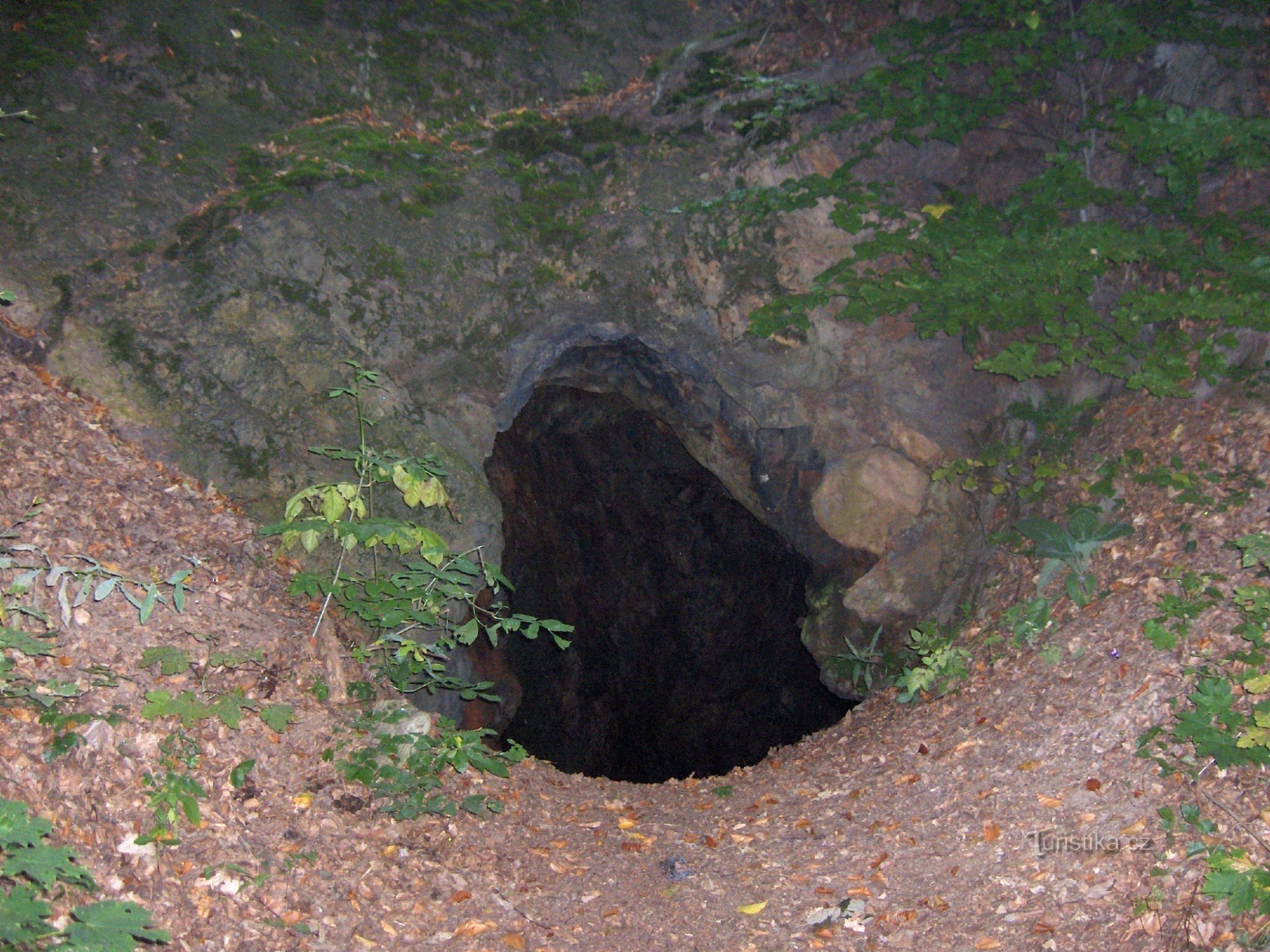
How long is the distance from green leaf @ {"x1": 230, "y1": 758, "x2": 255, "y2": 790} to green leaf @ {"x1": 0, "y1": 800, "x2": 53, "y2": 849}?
1104mm

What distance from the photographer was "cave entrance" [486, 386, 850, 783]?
897cm

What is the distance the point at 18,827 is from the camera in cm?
199

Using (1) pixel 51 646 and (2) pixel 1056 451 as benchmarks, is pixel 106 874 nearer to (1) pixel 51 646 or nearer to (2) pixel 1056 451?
(1) pixel 51 646

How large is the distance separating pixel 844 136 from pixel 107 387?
19.4 feet

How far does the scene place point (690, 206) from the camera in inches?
259

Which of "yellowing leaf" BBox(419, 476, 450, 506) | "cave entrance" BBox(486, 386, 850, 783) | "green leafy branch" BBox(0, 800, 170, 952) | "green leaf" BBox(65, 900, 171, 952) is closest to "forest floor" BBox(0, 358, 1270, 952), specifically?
"green leafy branch" BBox(0, 800, 170, 952)

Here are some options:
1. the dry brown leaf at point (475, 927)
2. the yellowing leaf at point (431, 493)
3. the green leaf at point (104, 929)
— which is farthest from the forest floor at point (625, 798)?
the yellowing leaf at point (431, 493)

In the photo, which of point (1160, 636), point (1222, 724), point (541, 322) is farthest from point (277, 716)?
point (1160, 636)

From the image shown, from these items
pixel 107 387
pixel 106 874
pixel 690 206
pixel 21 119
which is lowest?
pixel 106 874

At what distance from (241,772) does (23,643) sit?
3.30 ft

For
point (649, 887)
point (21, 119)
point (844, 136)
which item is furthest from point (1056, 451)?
point (21, 119)

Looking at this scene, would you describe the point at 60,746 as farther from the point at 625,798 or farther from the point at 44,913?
the point at 625,798

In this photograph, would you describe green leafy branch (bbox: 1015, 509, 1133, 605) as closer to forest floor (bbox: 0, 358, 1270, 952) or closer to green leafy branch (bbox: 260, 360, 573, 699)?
forest floor (bbox: 0, 358, 1270, 952)

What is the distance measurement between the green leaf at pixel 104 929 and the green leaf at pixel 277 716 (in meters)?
1.61
